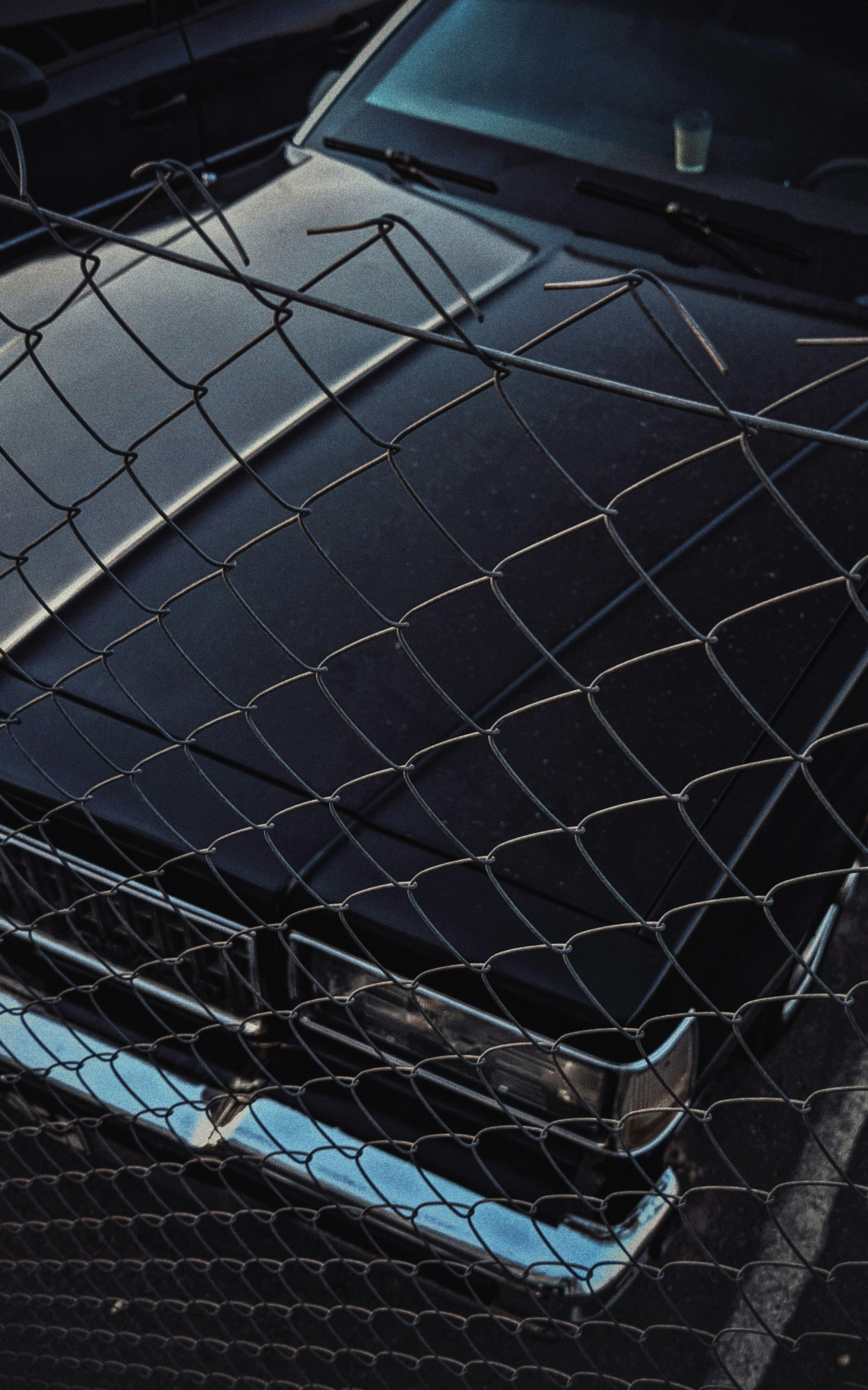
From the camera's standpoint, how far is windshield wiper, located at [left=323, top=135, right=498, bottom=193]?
2.74 meters

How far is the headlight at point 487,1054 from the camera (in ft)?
5.22

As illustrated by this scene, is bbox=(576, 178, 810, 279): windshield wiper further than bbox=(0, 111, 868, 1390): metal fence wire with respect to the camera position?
Yes

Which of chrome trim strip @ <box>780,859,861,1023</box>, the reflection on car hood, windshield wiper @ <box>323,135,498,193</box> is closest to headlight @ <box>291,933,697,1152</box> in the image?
chrome trim strip @ <box>780,859,861,1023</box>

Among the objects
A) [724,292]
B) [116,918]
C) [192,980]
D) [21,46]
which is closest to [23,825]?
[116,918]

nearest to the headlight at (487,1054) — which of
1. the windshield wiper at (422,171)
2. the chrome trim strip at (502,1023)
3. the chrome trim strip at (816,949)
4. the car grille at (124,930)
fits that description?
the chrome trim strip at (502,1023)

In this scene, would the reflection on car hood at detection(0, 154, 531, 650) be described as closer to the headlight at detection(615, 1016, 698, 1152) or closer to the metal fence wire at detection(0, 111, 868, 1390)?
the metal fence wire at detection(0, 111, 868, 1390)

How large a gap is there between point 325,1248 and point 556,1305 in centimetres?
59

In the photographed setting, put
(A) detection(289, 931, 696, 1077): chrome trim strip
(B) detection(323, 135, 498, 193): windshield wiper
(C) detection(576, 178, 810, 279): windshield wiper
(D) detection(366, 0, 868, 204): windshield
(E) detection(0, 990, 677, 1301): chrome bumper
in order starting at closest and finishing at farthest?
(A) detection(289, 931, 696, 1077): chrome trim strip < (E) detection(0, 990, 677, 1301): chrome bumper < (C) detection(576, 178, 810, 279): windshield wiper < (D) detection(366, 0, 868, 204): windshield < (B) detection(323, 135, 498, 193): windshield wiper

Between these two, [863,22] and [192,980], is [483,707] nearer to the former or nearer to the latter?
[192,980]

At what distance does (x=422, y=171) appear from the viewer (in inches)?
109

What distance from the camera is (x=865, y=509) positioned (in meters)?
2.09

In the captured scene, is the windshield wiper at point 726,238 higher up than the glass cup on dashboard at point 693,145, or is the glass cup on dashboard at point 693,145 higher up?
the glass cup on dashboard at point 693,145

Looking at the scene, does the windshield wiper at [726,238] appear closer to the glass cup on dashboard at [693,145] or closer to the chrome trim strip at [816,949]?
the glass cup on dashboard at [693,145]

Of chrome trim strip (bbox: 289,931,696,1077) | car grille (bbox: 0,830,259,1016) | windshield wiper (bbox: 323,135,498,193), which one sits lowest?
chrome trim strip (bbox: 289,931,696,1077)
